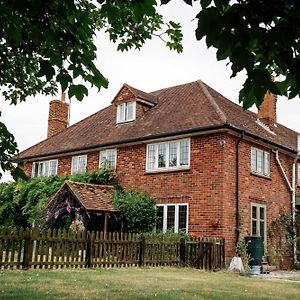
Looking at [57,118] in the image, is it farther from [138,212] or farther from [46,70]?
[46,70]

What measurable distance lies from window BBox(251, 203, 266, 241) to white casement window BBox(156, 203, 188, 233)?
306cm

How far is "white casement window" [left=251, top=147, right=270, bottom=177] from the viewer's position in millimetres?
20984

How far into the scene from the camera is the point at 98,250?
15.6m

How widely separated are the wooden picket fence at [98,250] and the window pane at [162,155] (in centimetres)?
470

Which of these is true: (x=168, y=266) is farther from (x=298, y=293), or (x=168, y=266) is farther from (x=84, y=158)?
(x=84, y=158)

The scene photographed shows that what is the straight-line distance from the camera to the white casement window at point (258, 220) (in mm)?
20484

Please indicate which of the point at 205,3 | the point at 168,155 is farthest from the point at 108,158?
the point at 205,3

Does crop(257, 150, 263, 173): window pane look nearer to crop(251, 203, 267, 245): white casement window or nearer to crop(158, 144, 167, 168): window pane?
crop(251, 203, 267, 245): white casement window

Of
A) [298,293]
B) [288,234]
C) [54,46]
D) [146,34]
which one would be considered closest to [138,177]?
[288,234]

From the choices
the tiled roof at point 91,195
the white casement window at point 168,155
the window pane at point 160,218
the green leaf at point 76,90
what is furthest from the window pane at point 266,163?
the green leaf at point 76,90

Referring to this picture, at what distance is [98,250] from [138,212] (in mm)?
5247

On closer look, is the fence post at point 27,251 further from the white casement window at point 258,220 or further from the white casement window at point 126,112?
the white casement window at point 126,112

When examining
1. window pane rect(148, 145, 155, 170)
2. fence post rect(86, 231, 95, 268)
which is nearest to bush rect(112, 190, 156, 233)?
window pane rect(148, 145, 155, 170)

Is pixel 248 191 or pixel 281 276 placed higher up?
pixel 248 191
